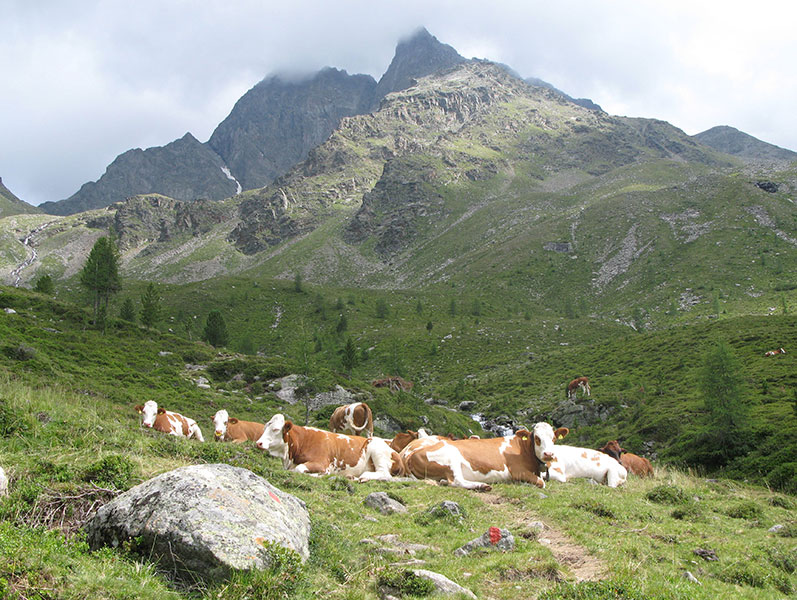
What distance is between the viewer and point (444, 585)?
5.32 meters

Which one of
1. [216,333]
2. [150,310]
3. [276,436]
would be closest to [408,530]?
[276,436]

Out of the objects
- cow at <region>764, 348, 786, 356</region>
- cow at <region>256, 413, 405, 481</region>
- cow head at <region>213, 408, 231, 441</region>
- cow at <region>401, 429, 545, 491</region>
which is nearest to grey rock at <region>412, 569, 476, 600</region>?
cow at <region>401, 429, 545, 491</region>

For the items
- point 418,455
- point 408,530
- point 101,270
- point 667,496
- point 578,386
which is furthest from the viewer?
point 101,270

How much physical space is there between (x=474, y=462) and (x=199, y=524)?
30.7 ft

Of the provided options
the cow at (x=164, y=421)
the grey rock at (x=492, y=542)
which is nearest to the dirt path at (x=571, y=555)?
the grey rock at (x=492, y=542)

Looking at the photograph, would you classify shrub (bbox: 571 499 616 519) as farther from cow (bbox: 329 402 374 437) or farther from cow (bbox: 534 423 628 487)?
cow (bbox: 329 402 374 437)

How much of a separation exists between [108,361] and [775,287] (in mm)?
91125

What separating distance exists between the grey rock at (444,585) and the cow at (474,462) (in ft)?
22.9

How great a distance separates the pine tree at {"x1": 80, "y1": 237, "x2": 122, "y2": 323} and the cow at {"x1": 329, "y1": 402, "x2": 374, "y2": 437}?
44695mm

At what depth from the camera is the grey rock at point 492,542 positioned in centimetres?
703

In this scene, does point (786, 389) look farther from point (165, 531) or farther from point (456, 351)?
point (456, 351)

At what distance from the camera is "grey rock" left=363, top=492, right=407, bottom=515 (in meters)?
9.27

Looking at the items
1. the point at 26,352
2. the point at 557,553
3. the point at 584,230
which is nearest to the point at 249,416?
the point at 26,352

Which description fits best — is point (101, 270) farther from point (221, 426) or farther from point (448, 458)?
point (448, 458)
